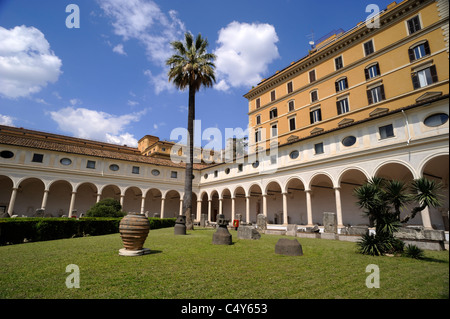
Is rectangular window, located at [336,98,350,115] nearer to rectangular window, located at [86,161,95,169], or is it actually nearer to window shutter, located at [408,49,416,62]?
window shutter, located at [408,49,416,62]

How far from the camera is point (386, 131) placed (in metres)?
17.4

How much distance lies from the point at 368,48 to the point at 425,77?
774 cm

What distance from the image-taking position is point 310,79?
3173 cm

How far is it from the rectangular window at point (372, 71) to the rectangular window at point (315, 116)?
6248mm

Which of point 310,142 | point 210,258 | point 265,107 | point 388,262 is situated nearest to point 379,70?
point 310,142

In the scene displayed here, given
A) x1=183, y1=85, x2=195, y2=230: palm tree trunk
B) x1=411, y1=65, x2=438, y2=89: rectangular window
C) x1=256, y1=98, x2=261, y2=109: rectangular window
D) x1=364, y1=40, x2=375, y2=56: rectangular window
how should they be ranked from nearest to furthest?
x1=183, y1=85, x2=195, y2=230: palm tree trunk < x1=411, y1=65, x2=438, y2=89: rectangular window < x1=364, y1=40, x2=375, y2=56: rectangular window < x1=256, y1=98, x2=261, y2=109: rectangular window

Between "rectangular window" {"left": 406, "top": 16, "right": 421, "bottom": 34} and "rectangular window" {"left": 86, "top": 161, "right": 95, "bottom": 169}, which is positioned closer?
"rectangular window" {"left": 406, "top": 16, "right": 421, "bottom": 34}

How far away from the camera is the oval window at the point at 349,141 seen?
1948cm

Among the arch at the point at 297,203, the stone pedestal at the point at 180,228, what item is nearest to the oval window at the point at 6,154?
the stone pedestal at the point at 180,228

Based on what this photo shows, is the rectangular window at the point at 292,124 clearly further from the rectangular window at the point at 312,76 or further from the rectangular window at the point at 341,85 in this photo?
the rectangular window at the point at 341,85

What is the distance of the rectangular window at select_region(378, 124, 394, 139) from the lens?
17.0 metres

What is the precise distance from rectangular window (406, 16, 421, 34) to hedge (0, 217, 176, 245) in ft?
105

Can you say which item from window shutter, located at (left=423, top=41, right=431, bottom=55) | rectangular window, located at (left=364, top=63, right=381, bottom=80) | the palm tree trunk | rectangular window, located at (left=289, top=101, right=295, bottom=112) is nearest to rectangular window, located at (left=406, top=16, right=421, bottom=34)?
window shutter, located at (left=423, top=41, right=431, bottom=55)

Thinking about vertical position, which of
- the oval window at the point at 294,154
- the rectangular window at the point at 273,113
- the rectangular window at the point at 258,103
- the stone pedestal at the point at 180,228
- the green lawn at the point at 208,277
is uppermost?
the rectangular window at the point at 258,103
